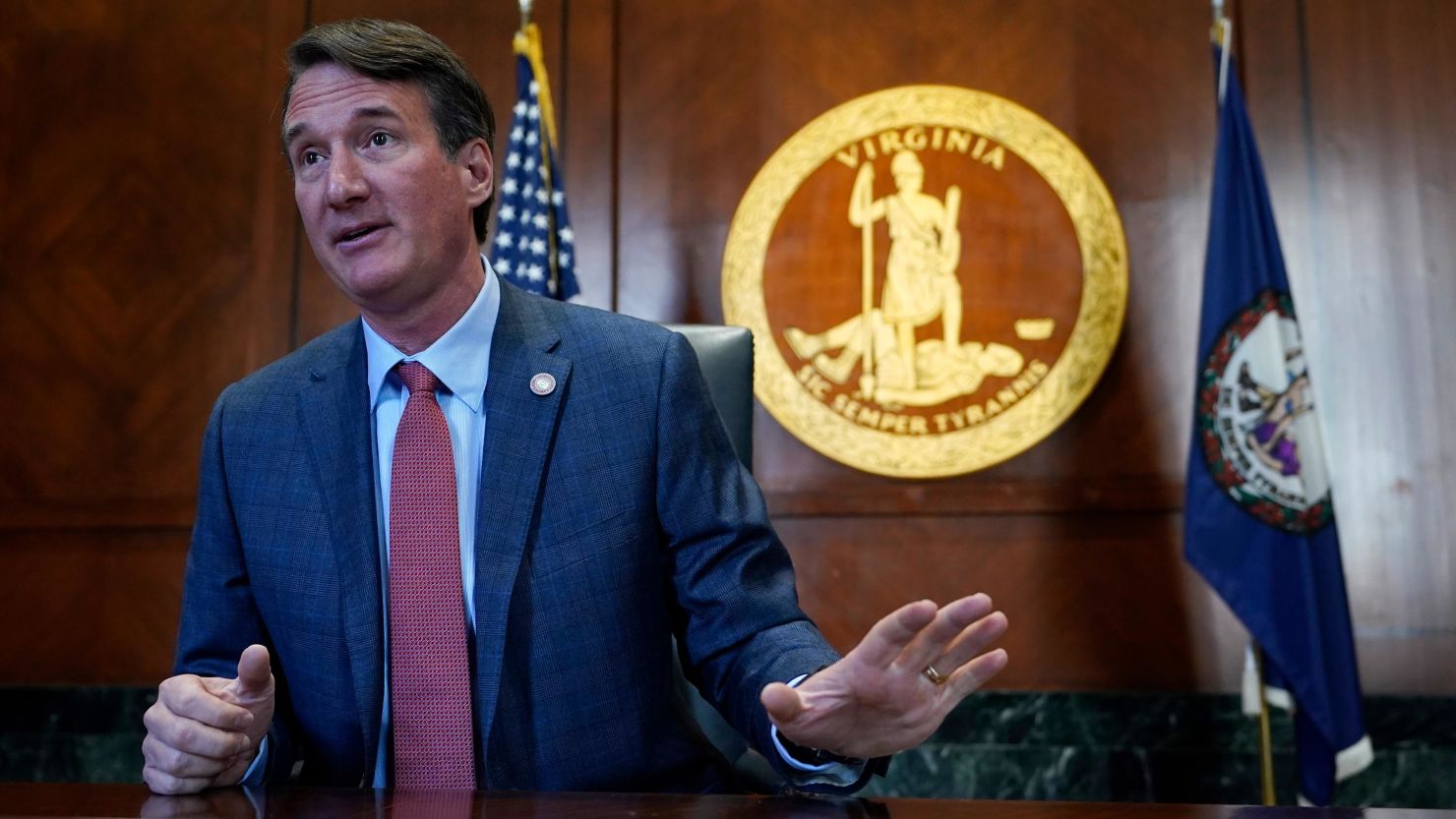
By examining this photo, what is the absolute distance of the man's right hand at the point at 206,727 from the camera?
1241mm

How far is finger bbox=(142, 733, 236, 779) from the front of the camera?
4.06ft

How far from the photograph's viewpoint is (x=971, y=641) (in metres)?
1.13

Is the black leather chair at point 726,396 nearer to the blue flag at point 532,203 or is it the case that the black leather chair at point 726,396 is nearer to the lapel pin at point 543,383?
the lapel pin at point 543,383

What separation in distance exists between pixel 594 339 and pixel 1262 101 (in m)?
2.60

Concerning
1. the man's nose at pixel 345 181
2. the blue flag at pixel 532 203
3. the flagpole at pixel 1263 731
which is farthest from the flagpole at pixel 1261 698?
the man's nose at pixel 345 181

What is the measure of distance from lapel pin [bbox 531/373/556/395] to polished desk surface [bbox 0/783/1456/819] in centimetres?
63

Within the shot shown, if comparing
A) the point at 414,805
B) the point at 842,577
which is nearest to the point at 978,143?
the point at 842,577

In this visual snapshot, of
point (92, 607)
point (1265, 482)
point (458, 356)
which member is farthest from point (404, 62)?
point (92, 607)

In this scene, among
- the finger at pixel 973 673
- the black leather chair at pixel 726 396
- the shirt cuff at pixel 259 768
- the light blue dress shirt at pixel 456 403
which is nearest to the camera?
the finger at pixel 973 673

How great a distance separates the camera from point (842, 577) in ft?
11.8

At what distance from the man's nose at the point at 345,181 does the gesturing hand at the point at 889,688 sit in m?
0.88

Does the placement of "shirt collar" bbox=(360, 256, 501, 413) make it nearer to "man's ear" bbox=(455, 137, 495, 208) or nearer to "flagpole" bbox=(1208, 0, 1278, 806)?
"man's ear" bbox=(455, 137, 495, 208)

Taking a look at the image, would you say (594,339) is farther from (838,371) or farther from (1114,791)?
(1114,791)

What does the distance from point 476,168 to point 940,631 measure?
1.06 meters
